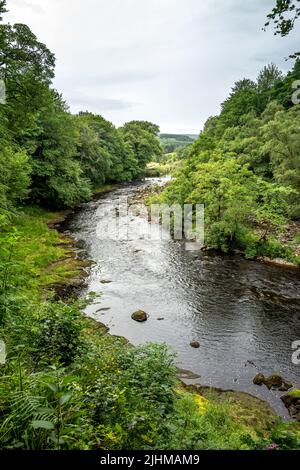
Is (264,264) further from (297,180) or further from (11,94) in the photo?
(11,94)

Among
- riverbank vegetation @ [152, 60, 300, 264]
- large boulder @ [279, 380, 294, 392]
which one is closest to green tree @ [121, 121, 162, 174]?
riverbank vegetation @ [152, 60, 300, 264]

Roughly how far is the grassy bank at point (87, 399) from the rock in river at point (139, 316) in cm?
431

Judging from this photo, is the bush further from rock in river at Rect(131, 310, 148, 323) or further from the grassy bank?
rock in river at Rect(131, 310, 148, 323)

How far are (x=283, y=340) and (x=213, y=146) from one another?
2567 cm

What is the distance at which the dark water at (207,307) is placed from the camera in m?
9.88

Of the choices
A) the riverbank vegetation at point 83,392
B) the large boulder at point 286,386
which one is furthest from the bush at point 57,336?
the large boulder at point 286,386

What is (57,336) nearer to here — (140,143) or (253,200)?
(253,200)

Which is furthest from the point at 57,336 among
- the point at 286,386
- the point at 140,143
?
the point at 140,143

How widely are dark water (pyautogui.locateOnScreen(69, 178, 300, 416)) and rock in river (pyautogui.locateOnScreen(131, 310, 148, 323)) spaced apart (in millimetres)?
266

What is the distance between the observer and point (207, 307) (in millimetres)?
13391

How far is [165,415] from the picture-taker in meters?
4.57

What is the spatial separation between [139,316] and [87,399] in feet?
27.7

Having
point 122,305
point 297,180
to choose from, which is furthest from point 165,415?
point 297,180

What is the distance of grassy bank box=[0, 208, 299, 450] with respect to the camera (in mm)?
3311
